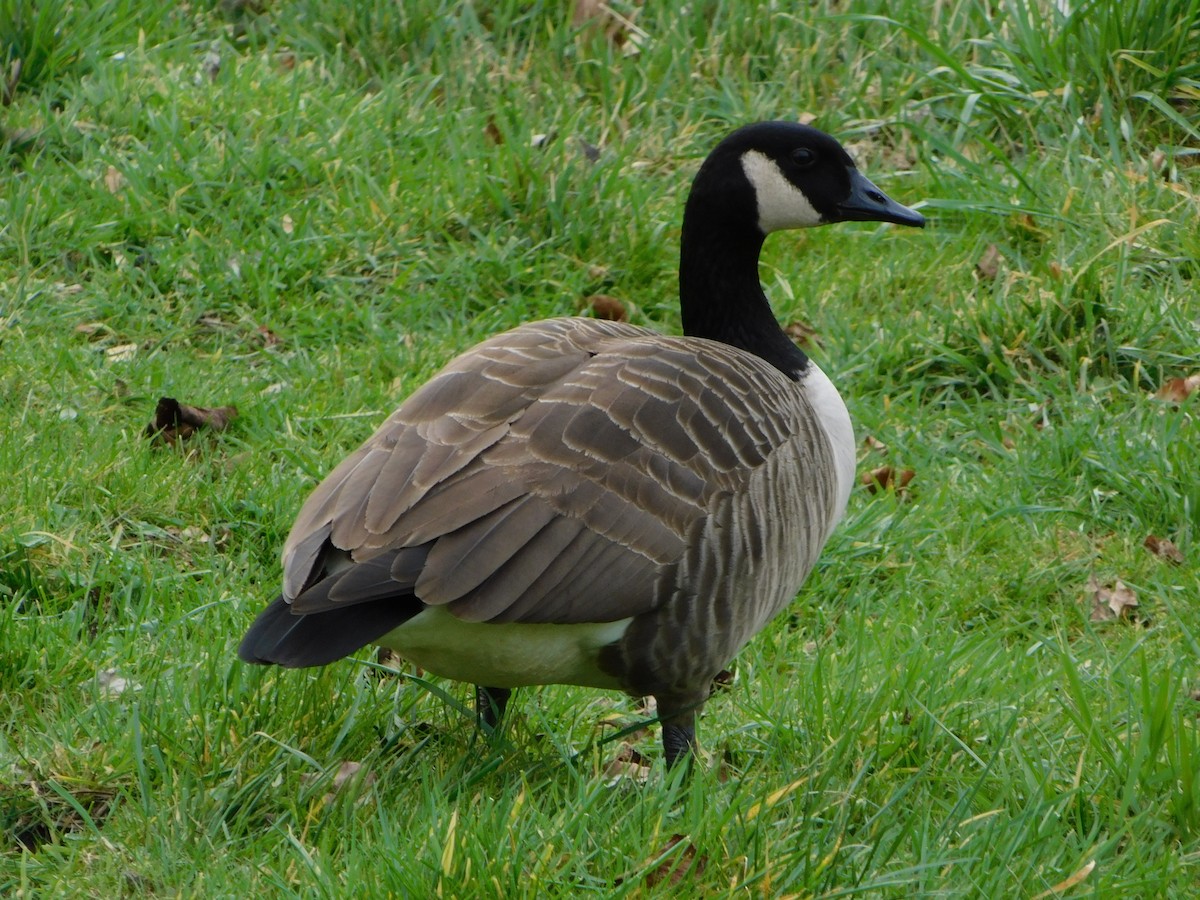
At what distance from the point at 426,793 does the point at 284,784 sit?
0.35 meters

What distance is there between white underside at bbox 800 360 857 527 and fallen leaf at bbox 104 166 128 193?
9.81 ft

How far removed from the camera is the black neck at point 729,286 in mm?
4465

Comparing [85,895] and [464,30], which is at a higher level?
[464,30]

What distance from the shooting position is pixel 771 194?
4.45 m

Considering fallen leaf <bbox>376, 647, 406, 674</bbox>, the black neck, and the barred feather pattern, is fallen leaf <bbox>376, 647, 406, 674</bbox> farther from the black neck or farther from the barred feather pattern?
the black neck

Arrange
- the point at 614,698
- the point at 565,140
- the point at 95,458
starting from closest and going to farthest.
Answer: the point at 614,698
the point at 95,458
the point at 565,140

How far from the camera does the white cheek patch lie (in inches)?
174

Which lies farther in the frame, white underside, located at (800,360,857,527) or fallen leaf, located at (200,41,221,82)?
fallen leaf, located at (200,41,221,82)

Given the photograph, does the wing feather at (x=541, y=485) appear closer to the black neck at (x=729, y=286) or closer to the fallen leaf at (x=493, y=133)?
the black neck at (x=729, y=286)

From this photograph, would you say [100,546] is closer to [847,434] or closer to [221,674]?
[221,674]

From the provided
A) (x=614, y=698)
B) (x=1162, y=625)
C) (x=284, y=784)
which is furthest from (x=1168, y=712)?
(x=284, y=784)

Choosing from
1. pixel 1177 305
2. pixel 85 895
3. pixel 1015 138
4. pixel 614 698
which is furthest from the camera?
pixel 1015 138


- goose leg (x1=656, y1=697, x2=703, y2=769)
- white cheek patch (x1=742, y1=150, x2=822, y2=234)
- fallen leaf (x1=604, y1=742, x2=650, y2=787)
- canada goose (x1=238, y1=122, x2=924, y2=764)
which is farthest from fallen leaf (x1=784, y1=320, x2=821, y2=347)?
goose leg (x1=656, y1=697, x2=703, y2=769)

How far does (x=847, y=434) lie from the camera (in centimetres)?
427
